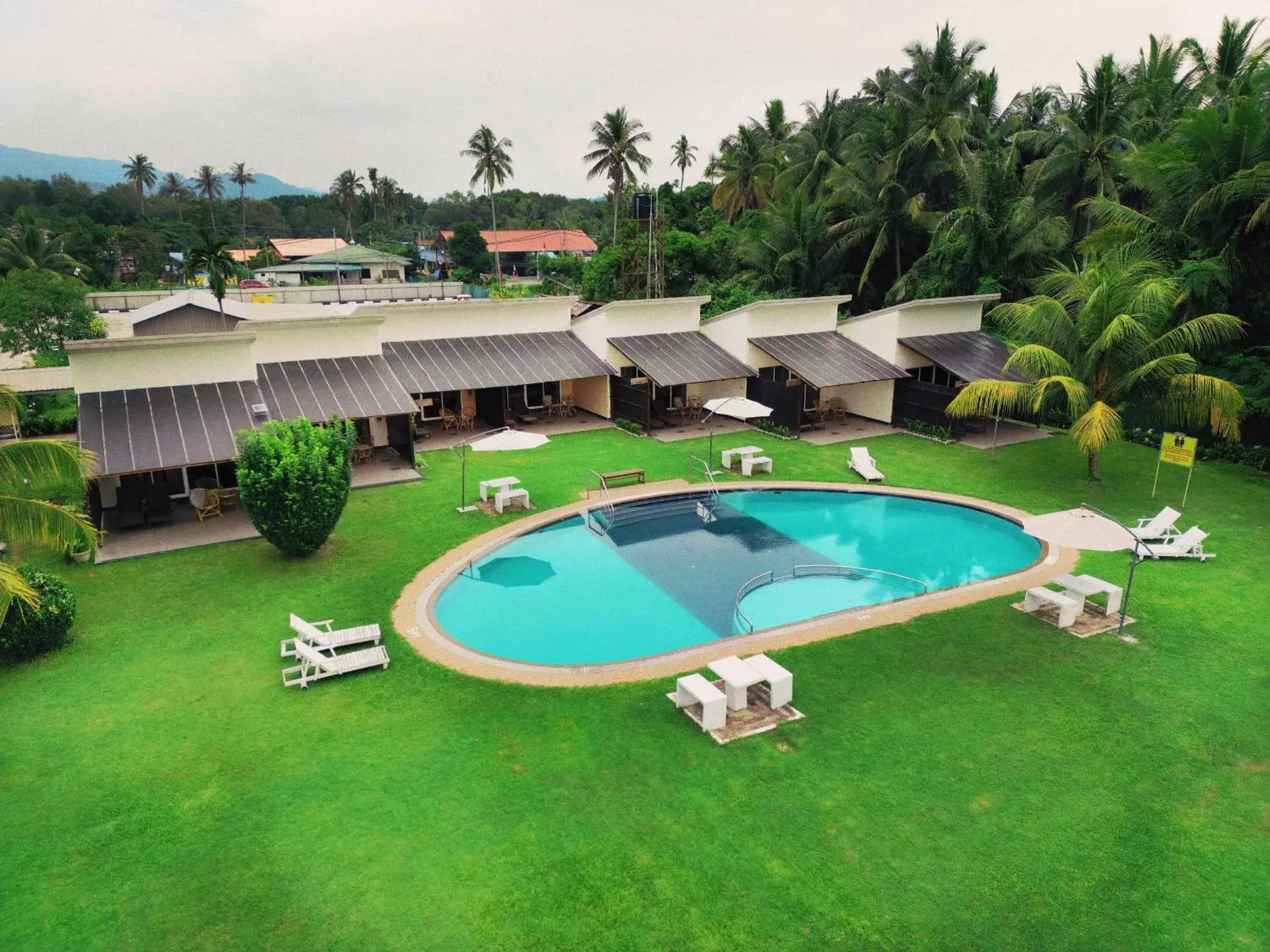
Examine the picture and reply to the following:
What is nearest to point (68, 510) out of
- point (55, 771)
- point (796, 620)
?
point (55, 771)

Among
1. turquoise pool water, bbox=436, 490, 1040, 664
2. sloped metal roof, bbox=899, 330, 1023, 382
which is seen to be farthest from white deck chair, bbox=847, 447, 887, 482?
sloped metal roof, bbox=899, 330, 1023, 382

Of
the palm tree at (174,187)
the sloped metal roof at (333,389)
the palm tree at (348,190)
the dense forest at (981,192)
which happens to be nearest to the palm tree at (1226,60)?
the dense forest at (981,192)

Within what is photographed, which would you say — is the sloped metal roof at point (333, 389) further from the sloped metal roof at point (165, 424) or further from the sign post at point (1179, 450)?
the sign post at point (1179, 450)

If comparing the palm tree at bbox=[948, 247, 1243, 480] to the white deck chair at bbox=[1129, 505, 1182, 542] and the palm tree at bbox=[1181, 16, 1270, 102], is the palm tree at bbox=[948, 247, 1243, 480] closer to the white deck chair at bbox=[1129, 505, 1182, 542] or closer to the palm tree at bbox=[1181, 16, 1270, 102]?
the white deck chair at bbox=[1129, 505, 1182, 542]

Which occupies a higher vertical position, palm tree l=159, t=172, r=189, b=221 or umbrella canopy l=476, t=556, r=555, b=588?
palm tree l=159, t=172, r=189, b=221

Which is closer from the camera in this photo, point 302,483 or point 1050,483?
point 302,483

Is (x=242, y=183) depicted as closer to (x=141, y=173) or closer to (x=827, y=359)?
(x=141, y=173)

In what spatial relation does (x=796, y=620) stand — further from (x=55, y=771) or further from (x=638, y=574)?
(x=55, y=771)
